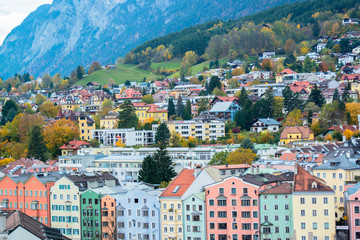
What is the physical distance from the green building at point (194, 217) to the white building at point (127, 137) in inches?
1948

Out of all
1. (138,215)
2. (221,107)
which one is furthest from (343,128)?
(138,215)

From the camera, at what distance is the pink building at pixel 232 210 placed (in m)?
60.8

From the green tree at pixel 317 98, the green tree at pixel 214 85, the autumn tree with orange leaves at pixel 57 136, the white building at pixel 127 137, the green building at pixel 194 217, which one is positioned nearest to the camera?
the green building at pixel 194 217

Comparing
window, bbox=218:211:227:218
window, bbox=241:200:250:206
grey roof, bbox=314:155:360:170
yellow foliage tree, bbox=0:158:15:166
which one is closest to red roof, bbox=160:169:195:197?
window, bbox=218:211:227:218

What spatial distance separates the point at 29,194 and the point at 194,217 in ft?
65.9

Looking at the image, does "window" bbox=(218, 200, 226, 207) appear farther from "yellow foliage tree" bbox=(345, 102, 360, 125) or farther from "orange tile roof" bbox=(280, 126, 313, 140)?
"yellow foliage tree" bbox=(345, 102, 360, 125)

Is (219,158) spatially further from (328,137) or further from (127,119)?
(127,119)

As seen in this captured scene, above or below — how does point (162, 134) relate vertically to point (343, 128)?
below

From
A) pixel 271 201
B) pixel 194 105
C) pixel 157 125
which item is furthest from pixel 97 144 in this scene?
pixel 271 201

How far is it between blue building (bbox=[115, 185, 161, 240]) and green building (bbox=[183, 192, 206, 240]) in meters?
2.84

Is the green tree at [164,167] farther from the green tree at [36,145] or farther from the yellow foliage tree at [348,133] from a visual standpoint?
the green tree at [36,145]

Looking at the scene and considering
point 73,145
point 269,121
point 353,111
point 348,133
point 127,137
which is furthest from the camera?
point 127,137

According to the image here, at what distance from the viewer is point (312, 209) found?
57781mm

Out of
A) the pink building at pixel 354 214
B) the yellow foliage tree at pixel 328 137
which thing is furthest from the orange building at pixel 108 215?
the yellow foliage tree at pixel 328 137
